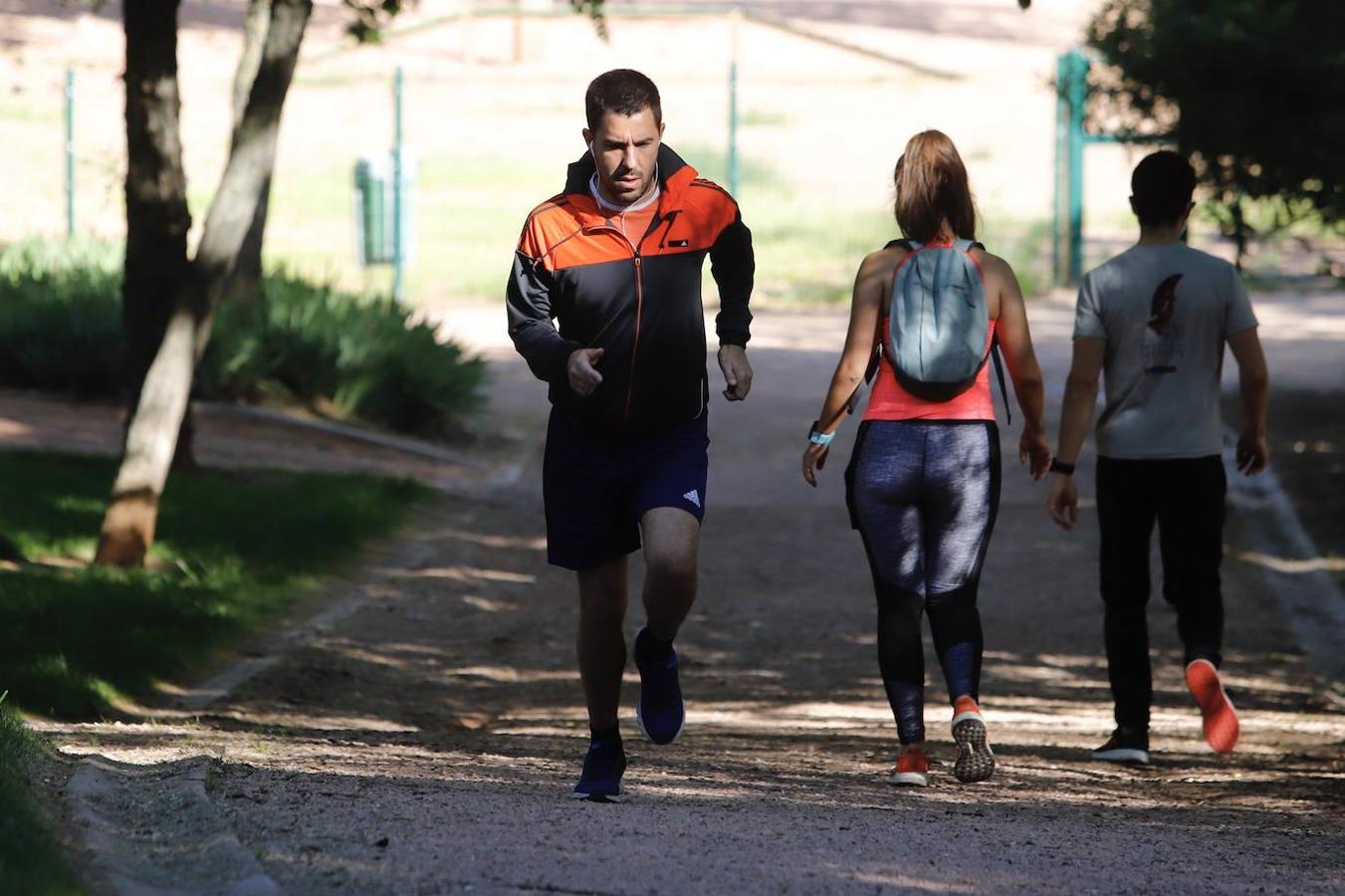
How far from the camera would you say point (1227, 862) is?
4.68 metres

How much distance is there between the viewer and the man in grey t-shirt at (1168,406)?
6.30 m

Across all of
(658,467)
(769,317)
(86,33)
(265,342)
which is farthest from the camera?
(86,33)

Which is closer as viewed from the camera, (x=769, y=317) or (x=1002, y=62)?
(x=769, y=317)

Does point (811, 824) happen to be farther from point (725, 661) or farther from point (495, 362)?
point (495, 362)

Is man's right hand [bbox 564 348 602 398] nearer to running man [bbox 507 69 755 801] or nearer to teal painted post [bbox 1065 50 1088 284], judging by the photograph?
running man [bbox 507 69 755 801]

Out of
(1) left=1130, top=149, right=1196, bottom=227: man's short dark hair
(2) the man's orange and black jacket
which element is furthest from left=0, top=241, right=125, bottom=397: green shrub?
(2) the man's orange and black jacket

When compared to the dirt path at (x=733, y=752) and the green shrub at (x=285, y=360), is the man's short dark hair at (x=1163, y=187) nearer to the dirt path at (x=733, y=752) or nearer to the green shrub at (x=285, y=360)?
the dirt path at (x=733, y=752)

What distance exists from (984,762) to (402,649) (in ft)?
11.6

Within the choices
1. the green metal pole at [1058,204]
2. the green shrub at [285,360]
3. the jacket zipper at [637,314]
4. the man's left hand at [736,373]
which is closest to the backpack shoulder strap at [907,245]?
the man's left hand at [736,373]

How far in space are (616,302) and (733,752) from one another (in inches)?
84.4

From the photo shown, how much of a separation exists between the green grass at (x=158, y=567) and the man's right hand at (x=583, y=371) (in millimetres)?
2985

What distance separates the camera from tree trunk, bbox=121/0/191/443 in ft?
30.5

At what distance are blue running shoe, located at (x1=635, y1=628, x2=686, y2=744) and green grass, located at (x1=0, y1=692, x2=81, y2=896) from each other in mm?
1516

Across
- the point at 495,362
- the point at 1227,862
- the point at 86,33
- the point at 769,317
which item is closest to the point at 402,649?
the point at 1227,862
